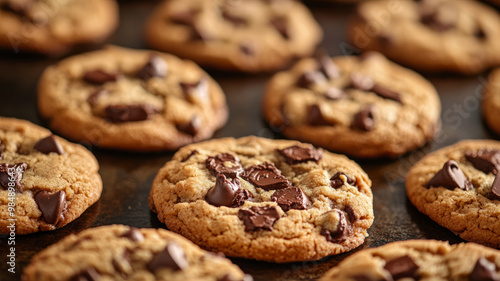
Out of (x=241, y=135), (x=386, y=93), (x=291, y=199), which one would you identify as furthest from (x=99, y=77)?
(x=386, y=93)

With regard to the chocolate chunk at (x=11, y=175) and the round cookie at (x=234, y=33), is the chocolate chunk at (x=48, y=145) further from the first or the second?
the round cookie at (x=234, y=33)

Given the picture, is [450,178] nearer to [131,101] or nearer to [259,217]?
[259,217]

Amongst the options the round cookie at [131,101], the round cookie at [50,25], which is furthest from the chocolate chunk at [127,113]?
the round cookie at [50,25]

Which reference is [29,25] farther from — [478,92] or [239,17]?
[478,92]

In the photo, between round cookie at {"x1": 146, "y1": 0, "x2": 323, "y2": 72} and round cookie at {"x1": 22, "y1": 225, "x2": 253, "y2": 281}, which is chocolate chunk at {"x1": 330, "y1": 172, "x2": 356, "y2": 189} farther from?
round cookie at {"x1": 146, "y1": 0, "x2": 323, "y2": 72}

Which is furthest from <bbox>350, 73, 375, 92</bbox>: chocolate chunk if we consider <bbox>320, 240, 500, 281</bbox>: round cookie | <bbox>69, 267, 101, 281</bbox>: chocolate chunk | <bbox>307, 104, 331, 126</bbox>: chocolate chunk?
<bbox>69, 267, 101, 281</bbox>: chocolate chunk

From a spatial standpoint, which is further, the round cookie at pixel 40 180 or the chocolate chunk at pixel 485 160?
the chocolate chunk at pixel 485 160
